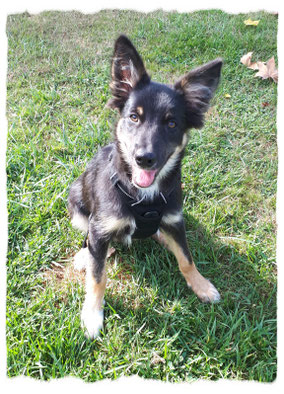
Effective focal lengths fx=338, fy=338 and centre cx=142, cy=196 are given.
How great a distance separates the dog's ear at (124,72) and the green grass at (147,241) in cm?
28

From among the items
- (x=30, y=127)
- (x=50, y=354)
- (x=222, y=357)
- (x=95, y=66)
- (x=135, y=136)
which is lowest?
(x=222, y=357)

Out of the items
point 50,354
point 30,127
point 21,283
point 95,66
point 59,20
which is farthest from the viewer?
point 59,20

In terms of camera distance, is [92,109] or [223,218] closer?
[223,218]

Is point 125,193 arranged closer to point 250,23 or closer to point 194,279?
point 194,279

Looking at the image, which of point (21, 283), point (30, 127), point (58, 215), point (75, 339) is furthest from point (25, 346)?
point (30, 127)

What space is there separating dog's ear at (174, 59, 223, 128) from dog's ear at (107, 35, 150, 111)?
299 mm

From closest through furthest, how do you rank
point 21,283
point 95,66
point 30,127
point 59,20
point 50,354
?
point 50,354, point 21,283, point 30,127, point 95,66, point 59,20

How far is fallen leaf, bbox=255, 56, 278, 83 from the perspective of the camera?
479 cm

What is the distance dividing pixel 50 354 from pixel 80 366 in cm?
22

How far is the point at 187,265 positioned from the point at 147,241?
0.55m

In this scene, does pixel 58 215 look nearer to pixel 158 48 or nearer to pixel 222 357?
pixel 222 357

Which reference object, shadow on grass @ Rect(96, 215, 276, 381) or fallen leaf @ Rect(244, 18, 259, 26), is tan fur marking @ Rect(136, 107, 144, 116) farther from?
fallen leaf @ Rect(244, 18, 259, 26)

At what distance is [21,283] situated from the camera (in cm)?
281

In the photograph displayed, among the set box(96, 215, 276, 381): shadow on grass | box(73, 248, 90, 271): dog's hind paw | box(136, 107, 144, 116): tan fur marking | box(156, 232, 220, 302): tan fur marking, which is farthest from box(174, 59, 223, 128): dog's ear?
box(73, 248, 90, 271): dog's hind paw
